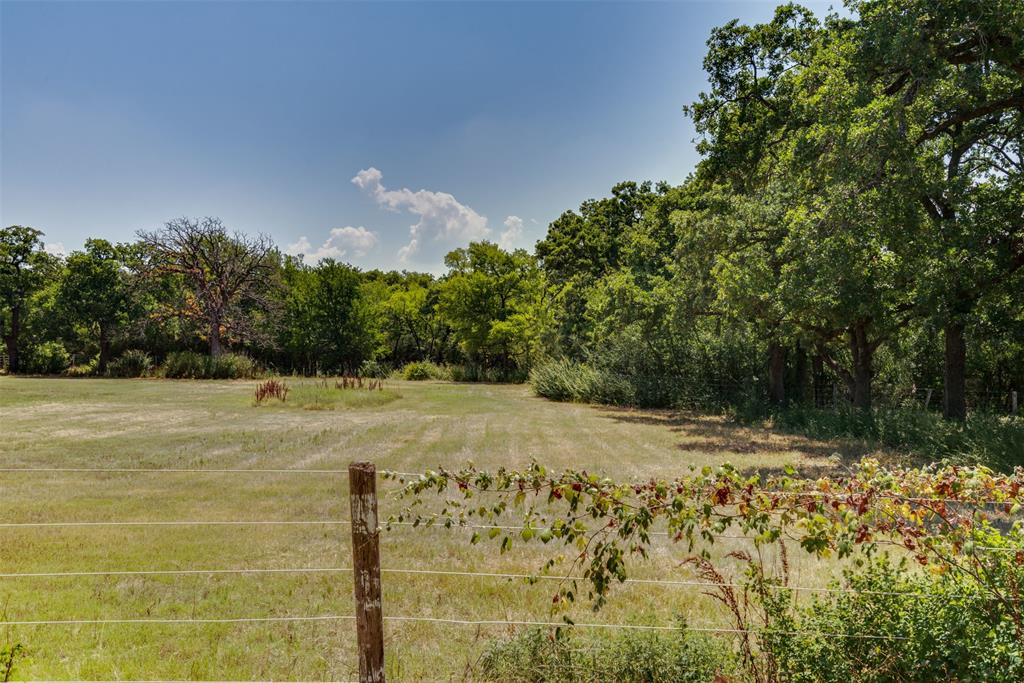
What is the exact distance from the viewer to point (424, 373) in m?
41.2

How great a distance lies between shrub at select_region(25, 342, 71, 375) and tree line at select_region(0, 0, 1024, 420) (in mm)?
198

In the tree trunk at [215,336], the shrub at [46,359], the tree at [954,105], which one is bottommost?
the shrub at [46,359]

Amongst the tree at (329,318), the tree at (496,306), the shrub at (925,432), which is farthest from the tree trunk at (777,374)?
the tree at (329,318)

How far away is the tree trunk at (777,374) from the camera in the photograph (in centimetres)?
1970

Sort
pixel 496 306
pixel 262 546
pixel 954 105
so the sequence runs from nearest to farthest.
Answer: pixel 262 546
pixel 954 105
pixel 496 306

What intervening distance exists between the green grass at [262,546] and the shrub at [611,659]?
291 millimetres

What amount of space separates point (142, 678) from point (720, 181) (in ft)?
68.9

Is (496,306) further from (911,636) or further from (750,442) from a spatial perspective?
(911,636)

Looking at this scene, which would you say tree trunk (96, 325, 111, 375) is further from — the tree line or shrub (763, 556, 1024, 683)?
shrub (763, 556, 1024, 683)

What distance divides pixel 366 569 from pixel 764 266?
12322 mm

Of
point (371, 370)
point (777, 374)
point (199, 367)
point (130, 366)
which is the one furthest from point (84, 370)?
point (777, 374)

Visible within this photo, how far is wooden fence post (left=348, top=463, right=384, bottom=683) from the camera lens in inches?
96.4

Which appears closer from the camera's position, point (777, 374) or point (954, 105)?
point (954, 105)

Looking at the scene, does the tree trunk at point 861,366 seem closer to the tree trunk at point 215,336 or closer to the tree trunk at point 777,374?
the tree trunk at point 777,374
